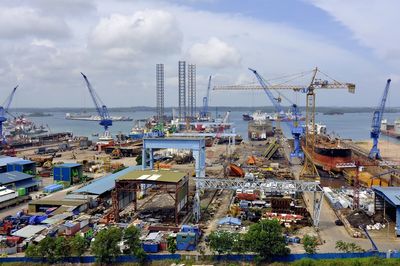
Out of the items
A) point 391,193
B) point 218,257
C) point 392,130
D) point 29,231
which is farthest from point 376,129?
point 392,130

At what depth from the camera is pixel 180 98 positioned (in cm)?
9081

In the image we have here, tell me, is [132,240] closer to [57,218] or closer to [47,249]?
[47,249]

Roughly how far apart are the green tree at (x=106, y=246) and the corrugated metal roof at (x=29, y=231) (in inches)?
182

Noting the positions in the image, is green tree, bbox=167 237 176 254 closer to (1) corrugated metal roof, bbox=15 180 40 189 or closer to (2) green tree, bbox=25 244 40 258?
(2) green tree, bbox=25 244 40 258

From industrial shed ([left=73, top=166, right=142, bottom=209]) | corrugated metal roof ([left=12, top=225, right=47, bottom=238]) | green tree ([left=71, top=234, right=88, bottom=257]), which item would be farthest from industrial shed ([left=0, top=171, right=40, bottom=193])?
green tree ([left=71, top=234, right=88, bottom=257])

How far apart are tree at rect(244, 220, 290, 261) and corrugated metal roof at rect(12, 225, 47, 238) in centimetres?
1067

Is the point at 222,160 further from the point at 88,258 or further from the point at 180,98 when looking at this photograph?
the point at 180,98

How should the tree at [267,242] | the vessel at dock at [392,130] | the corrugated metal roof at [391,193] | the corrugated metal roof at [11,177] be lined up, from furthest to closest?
1. the vessel at dock at [392,130]
2. the corrugated metal roof at [11,177]
3. the corrugated metal roof at [391,193]
4. the tree at [267,242]

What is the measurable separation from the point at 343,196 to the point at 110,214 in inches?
602

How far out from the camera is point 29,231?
19.6 meters

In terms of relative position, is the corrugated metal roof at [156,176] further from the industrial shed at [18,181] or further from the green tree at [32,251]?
the industrial shed at [18,181]

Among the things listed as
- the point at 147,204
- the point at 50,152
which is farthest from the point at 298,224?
the point at 50,152

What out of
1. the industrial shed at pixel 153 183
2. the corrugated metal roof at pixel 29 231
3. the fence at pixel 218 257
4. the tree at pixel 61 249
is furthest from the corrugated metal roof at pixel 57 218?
the tree at pixel 61 249

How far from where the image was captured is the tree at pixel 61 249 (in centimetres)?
1653
